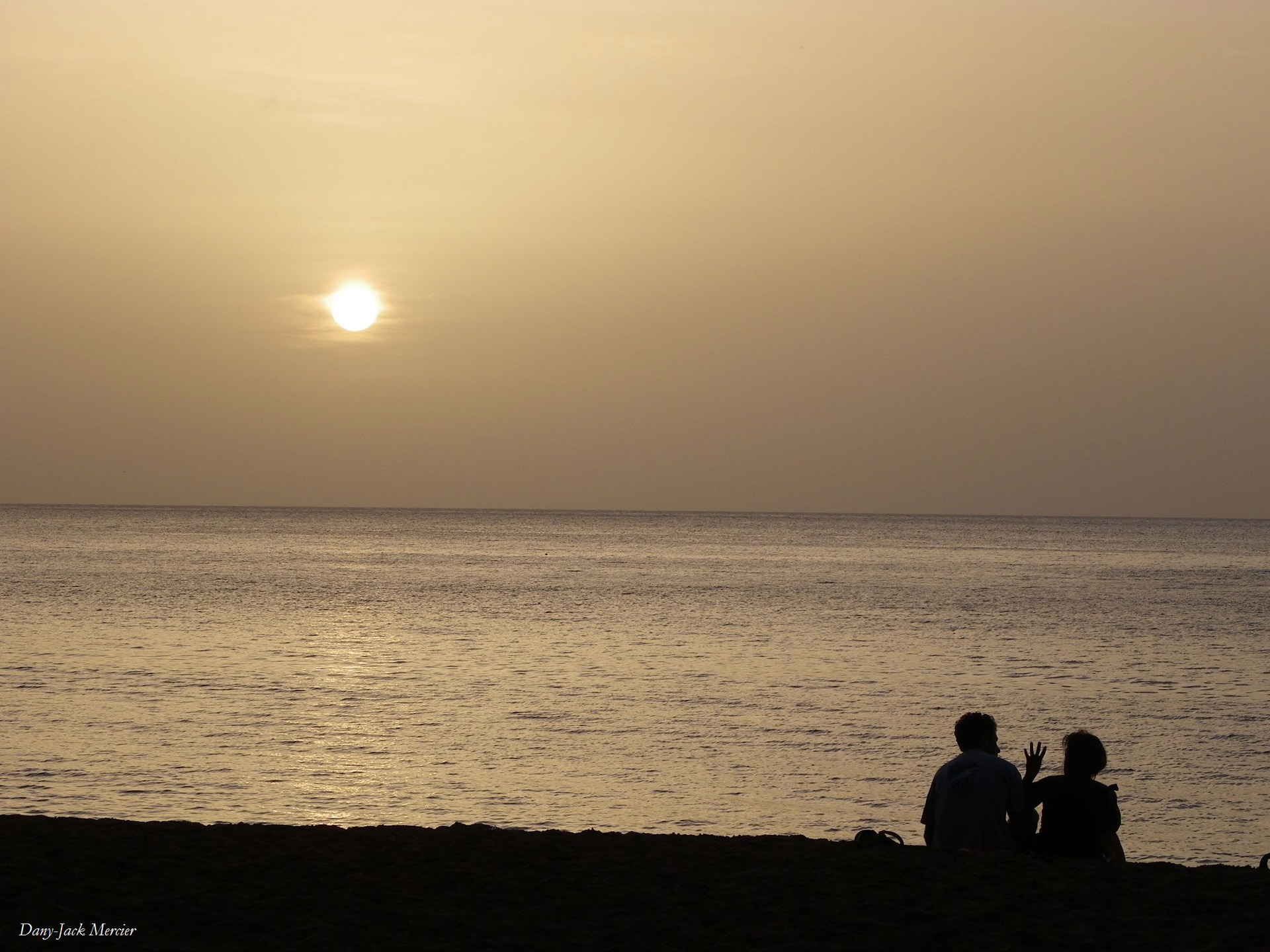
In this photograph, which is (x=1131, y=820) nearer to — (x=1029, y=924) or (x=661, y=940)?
(x=1029, y=924)

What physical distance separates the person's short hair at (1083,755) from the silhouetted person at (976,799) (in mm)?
414

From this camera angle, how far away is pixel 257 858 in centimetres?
1084

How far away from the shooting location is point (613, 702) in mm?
32188

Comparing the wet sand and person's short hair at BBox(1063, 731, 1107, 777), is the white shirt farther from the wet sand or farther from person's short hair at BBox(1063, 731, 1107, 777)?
person's short hair at BBox(1063, 731, 1107, 777)

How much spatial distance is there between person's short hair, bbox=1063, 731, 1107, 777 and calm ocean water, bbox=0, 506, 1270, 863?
28.3 ft

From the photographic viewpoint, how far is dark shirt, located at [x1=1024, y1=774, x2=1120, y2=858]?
33.9 feet

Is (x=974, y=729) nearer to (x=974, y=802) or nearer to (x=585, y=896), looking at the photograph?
(x=974, y=802)

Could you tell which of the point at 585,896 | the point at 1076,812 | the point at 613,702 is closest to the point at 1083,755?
the point at 1076,812

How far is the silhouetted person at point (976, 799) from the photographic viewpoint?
10047 mm

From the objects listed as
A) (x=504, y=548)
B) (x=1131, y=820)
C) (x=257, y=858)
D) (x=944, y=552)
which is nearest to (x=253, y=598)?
(x=1131, y=820)

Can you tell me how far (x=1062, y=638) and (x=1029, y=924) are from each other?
45604 millimetres
